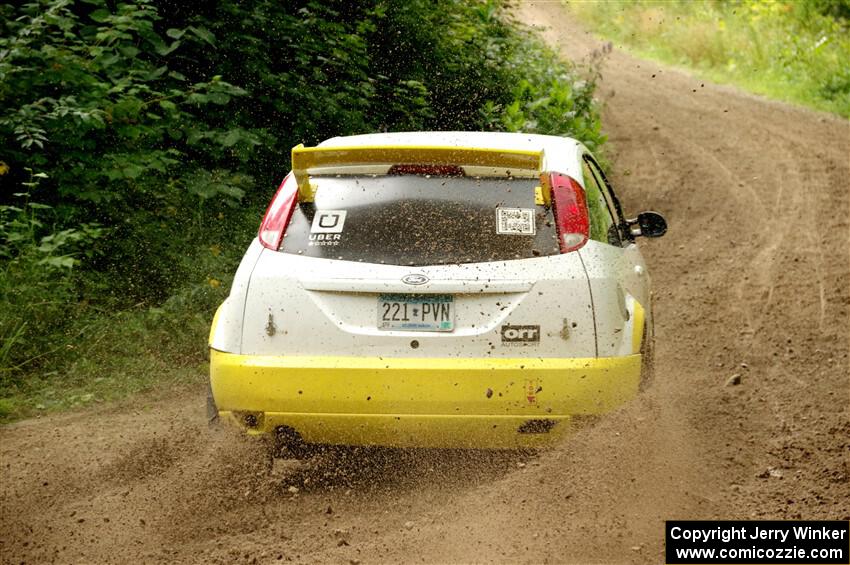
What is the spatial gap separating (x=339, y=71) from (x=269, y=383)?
6132 mm

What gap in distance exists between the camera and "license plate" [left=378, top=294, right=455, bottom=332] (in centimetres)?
429

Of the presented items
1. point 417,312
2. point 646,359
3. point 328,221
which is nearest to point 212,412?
point 328,221

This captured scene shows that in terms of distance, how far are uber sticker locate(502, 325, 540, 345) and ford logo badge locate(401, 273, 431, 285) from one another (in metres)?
0.41

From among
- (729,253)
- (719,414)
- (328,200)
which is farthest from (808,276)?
(328,200)

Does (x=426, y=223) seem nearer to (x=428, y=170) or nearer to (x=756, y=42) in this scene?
(x=428, y=170)

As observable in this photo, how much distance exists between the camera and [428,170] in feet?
15.1

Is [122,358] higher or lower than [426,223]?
lower

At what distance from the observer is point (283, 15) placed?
942cm

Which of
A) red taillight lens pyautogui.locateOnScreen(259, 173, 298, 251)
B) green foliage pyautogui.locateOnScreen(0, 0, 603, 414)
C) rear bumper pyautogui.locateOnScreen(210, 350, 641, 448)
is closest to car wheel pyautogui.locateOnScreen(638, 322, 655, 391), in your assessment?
rear bumper pyautogui.locateOnScreen(210, 350, 641, 448)

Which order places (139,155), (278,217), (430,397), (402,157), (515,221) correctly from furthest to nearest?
(139,155)
(278,217)
(402,157)
(515,221)
(430,397)

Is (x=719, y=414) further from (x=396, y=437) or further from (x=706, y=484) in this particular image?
(x=396, y=437)

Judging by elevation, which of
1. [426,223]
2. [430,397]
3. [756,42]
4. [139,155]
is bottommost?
[756,42]

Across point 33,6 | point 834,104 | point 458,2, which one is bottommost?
point 834,104

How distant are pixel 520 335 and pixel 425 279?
48cm
